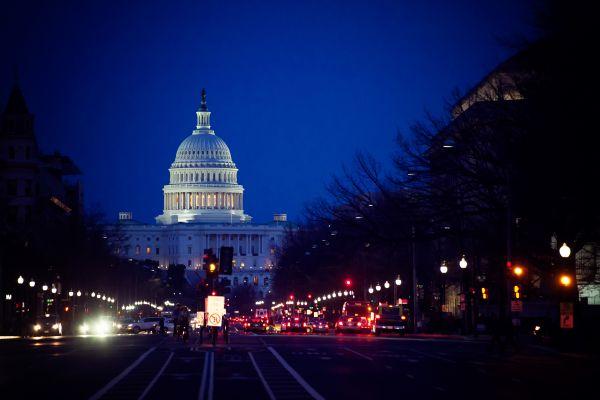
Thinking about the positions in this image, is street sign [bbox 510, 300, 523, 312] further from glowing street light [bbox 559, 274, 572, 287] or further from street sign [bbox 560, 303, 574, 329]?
glowing street light [bbox 559, 274, 572, 287]

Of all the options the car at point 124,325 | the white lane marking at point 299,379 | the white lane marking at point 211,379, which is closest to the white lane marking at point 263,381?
the white lane marking at point 299,379

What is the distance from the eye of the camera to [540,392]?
32781mm

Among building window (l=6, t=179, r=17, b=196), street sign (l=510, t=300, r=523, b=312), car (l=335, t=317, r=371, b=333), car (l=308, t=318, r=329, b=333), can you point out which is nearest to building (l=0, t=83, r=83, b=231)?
building window (l=6, t=179, r=17, b=196)

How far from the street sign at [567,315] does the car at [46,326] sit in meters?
45.9

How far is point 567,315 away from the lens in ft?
175

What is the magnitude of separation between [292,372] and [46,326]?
53.8 m

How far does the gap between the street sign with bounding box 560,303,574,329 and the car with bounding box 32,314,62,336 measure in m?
45.9

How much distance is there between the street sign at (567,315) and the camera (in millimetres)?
53406

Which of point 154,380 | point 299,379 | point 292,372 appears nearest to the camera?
point 299,379

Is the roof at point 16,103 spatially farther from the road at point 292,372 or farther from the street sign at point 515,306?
the street sign at point 515,306

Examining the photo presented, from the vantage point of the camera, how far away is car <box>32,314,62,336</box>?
9112 cm

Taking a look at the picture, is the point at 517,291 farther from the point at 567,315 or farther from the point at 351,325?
the point at 351,325

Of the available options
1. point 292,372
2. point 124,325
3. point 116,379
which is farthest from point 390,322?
point 116,379

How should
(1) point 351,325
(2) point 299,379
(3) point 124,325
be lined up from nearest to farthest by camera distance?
(2) point 299,379
(1) point 351,325
(3) point 124,325
